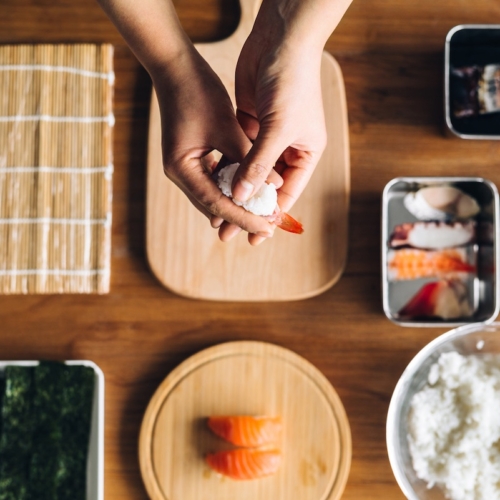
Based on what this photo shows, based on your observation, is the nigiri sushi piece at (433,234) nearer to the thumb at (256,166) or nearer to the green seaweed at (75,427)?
the thumb at (256,166)

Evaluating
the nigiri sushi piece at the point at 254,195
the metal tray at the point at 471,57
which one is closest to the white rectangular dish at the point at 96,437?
the nigiri sushi piece at the point at 254,195

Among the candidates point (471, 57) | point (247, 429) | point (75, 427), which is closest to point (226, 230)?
point (247, 429)

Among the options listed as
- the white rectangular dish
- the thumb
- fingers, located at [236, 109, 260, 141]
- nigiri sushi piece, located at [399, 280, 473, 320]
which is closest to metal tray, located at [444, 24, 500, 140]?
nigiri sushi piece, located at [399, 280, 473, 320]

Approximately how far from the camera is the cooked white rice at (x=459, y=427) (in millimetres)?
1020

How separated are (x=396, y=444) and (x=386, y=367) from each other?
148 mm

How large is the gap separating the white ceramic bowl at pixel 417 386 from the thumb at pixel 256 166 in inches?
20.0

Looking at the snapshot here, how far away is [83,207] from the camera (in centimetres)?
112

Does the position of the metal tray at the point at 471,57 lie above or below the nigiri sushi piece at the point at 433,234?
above

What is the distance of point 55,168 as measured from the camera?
1.12 m

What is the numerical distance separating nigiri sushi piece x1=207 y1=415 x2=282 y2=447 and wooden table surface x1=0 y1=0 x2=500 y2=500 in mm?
150

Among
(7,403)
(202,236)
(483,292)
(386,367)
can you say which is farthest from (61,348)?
(483,292)

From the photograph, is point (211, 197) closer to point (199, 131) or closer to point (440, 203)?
point (199, 131)

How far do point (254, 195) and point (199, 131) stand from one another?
0.12 metres

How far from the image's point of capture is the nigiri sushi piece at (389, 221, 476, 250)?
1104 mm
